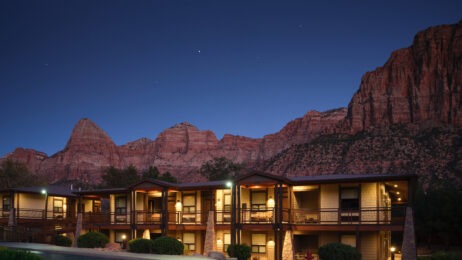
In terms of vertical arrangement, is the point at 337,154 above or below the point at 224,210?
above

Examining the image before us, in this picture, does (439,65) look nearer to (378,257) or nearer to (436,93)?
(436,93)

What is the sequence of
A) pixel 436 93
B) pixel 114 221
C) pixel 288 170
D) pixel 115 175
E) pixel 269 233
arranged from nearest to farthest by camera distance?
pixel 269 233, pixel 114 221, pixel 115 175, pixel 288 170, pixel 436 93

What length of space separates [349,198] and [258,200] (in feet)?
22.6

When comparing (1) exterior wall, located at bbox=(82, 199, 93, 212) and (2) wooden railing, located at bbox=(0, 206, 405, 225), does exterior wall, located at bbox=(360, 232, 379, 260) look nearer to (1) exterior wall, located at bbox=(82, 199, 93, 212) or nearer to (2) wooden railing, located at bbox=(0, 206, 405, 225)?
(2) wooden railing, located at bbox=(0, 206, 405, 225)

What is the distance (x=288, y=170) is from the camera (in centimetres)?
11394

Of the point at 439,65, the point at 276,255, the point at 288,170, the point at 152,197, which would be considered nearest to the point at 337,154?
the point at 288,170

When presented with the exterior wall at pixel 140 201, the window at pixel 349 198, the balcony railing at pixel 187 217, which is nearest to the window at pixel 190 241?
the balcony railing at pixel 187 217

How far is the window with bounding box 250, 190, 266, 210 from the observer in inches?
1496

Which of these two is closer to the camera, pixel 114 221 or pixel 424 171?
pixel 114 221

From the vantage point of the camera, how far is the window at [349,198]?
1355 inches

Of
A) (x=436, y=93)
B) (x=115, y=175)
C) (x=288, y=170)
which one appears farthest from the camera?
(x=436, y=93)

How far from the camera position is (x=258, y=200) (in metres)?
38.3

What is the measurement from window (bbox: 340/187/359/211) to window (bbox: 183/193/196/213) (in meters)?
12.0

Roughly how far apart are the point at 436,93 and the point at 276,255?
110988 millimetres
